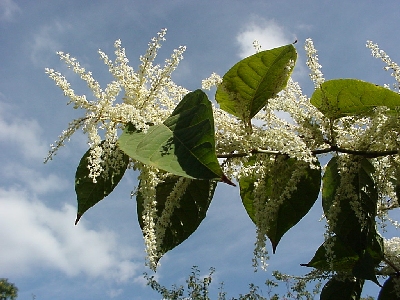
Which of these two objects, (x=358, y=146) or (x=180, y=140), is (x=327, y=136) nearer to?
(x=358, y=146)

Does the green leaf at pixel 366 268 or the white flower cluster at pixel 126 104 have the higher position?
the white flower cluster at pixel 126 104

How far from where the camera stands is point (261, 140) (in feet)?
5.24

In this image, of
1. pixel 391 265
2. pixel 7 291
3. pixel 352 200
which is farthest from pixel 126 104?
pixel 7 291

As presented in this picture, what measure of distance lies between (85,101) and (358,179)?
3.93ft

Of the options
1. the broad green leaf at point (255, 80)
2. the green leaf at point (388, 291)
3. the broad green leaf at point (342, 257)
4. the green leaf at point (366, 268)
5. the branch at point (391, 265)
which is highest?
the broad green leaf at point (255, 80)

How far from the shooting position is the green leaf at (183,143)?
Result: 134 cm

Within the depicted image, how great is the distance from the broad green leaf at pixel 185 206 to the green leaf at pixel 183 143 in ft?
1.24

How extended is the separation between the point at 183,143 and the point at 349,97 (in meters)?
0.79

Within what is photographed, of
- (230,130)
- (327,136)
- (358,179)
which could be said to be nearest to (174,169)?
(230,130)

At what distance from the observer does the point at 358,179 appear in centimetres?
187

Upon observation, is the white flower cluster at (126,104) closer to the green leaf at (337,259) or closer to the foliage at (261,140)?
the foliage at (261,140)

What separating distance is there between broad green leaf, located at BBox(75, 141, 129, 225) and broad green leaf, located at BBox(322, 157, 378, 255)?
34.7 inches

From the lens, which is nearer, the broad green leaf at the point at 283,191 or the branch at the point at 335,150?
the branch at the point at 335,150

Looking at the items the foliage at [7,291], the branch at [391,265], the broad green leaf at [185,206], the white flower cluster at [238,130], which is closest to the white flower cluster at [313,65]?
the white flower cluster at [238,130]
